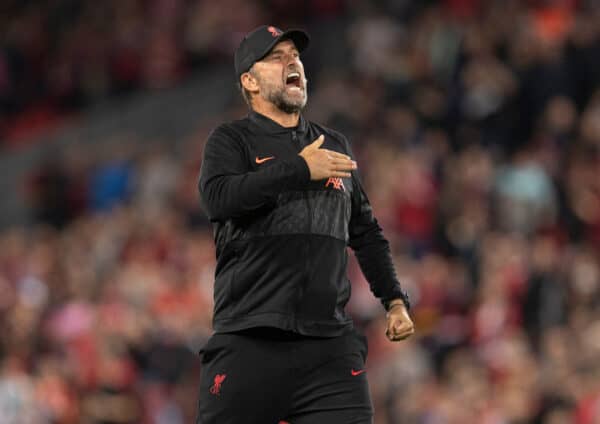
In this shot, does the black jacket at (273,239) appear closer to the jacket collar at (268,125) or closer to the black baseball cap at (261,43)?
the jacket collar at (268,125)

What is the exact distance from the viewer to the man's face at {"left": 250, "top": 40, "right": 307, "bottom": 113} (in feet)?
17.1

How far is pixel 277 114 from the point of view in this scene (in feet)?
17.3

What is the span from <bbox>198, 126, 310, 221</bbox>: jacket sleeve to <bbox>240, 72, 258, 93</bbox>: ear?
29 cm

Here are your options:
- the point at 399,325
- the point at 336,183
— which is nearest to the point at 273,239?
the point at 336,183

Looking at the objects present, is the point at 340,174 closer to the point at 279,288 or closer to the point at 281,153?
the point at 281,153

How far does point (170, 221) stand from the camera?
45.6ft

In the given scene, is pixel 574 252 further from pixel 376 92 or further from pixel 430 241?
pixel 376 92

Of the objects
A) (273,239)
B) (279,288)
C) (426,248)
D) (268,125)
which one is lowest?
(426,248)

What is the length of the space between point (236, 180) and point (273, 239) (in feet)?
0.91

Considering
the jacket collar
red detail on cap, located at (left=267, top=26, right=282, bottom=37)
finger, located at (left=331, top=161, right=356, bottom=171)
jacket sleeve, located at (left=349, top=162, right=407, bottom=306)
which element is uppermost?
red detail on cap, located at (left=267, top=26, right=282, bottom=37)

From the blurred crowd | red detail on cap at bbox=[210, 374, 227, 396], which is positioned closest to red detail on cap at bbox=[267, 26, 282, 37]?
red detail on cap at bbox=[210, 374, 227, 396]

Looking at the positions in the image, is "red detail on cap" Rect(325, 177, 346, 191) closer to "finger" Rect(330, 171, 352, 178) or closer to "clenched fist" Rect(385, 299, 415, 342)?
"finger" Rect(330, 171, 352, 178)

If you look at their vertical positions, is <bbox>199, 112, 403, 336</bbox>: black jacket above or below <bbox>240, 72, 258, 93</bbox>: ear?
below

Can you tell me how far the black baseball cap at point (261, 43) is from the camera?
520 centimetres
